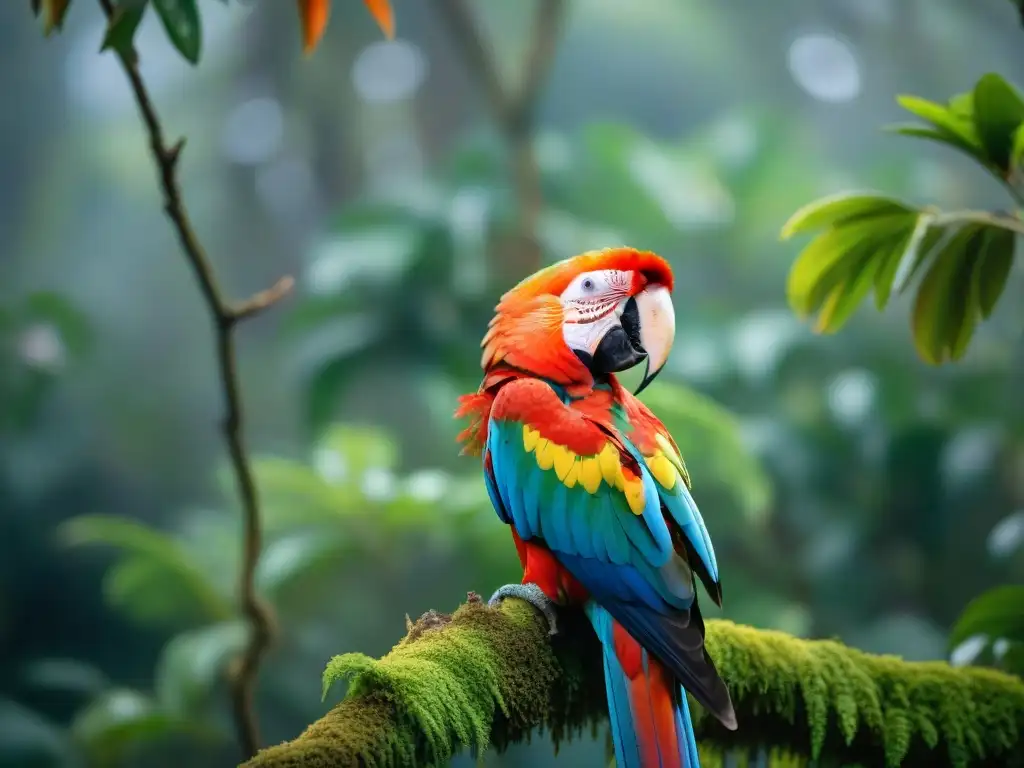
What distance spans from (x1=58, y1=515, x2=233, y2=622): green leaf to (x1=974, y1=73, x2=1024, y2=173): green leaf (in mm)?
3303

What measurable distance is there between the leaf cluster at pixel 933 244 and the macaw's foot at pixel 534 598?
0.80 meters

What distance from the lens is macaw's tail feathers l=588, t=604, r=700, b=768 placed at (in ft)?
3.80

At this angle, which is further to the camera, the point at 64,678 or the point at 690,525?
the point at 64,678

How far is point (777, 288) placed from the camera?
17.1 feet

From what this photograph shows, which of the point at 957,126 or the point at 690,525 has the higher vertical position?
the point at 957,126

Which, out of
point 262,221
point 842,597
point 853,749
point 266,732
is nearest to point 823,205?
point 853,749

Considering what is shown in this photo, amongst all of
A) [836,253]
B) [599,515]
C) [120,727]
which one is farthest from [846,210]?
[120,727]

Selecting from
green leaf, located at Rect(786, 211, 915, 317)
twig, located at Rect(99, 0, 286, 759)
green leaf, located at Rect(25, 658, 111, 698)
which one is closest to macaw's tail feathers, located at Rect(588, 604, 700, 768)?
twig, located at Rect(99, 0, 286, 759)

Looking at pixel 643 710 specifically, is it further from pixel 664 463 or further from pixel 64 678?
pixel 64 678

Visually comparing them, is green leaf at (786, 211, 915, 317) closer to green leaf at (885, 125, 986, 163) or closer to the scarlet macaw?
green leaf at (885, 125, 986, 163)

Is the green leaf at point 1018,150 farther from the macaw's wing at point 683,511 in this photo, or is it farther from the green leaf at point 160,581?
the green leaf at point 160,581

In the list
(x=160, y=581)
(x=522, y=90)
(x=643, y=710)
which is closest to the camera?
(x=643, y=710)

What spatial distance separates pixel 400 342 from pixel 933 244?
2.95 metres

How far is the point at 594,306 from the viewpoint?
149 centimetres
